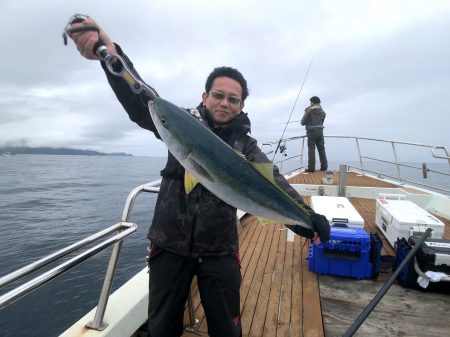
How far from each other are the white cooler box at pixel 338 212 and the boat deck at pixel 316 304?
88 cm

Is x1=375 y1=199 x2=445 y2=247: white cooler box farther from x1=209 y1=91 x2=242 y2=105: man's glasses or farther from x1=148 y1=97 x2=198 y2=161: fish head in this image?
x1=148 y1=97 x2=198 y2=161: fish head

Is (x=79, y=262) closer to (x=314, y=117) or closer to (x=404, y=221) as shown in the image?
(x=404, y=221)

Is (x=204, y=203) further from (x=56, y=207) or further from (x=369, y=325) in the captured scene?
(x=56, y=207)

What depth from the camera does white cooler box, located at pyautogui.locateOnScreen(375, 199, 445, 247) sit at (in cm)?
502

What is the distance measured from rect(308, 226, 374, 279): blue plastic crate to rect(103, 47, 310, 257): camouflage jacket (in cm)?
254

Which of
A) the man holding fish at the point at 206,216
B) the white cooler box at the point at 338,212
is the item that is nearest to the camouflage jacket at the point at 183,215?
the man holding fish at the point at 206,216

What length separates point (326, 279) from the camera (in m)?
4.57

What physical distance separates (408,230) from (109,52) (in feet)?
18.0

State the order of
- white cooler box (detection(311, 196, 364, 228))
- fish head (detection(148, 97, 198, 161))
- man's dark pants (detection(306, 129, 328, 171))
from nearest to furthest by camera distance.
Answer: fish head (detection(148, 97, 198, 161))
white cooler box (detection(311, 196, 364, 228))
man's dark pants (detection(306, 129, 328, 171))

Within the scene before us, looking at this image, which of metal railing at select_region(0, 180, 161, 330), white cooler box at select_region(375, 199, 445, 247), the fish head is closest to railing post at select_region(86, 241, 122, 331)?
metal railing at select_region(0, 180, 161, 330)

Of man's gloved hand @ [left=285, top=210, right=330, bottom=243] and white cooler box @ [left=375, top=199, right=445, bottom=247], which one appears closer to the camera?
man's gloved hand @ [left=285, top=210, right=330, bottom=243]

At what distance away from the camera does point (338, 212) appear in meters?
5.33

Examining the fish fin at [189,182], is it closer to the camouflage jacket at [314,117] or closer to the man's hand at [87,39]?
the man's hand at [87,39]

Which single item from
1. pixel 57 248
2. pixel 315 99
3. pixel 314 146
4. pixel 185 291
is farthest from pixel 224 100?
pixel 57 248
